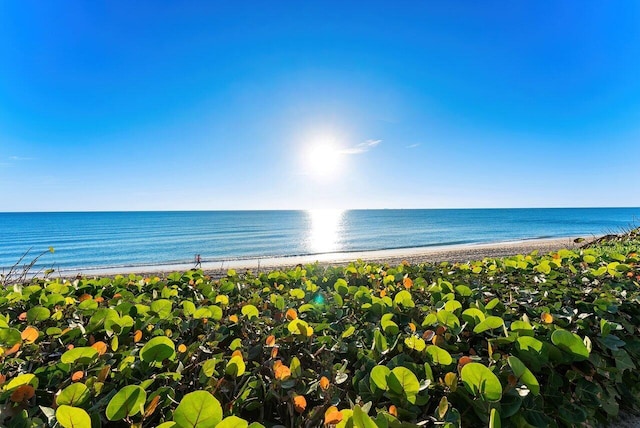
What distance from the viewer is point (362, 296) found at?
1.95 m

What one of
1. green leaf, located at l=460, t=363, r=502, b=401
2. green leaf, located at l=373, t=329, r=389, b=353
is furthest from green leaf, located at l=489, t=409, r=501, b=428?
green leaf, located at l=373, t=329, r=389, b=353

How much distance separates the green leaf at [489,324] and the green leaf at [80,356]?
1.44m

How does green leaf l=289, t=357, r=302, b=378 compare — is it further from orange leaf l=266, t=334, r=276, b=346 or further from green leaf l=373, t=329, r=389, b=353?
green leaf l=373, t=329, r=389, b=353

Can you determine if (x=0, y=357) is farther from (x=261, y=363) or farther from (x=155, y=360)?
(x=261, y=363)

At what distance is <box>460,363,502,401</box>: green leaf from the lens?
0.99 meters

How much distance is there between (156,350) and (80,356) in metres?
0.26

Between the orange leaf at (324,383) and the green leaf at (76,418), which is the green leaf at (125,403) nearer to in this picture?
the green leaf at (76,418)

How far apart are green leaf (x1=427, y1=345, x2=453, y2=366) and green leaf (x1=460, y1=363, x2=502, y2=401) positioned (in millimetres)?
148

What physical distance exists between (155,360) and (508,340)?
1.31m

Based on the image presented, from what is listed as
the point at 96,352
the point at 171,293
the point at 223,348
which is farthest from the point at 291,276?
the point at 96,352

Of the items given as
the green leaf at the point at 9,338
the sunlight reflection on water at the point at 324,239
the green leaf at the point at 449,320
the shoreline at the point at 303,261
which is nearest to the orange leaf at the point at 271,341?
the green leaf at the point at 449,320

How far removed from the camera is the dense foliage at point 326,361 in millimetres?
987

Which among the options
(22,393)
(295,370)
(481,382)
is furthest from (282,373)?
(22,393)

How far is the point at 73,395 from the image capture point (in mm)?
943
